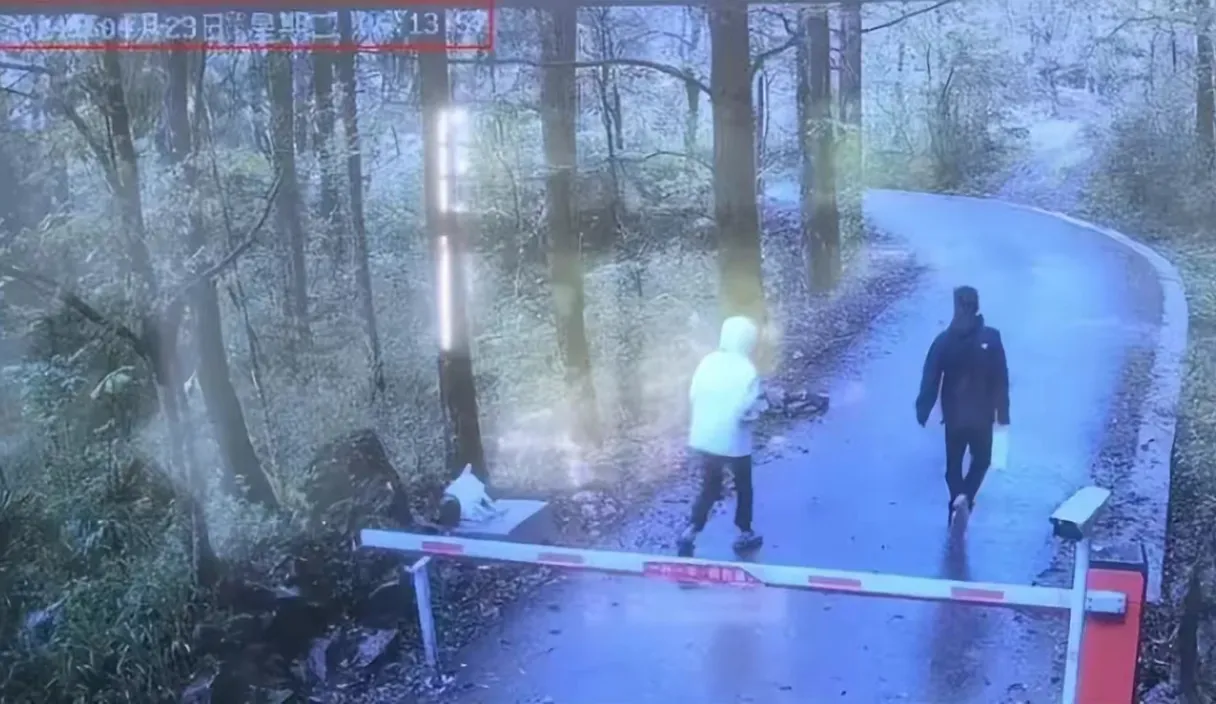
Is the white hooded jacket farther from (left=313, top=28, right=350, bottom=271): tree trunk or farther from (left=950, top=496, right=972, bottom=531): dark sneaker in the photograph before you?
(left=313, top=28, right=350, bottom=271): tree trunk

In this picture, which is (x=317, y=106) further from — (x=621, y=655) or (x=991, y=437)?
(x=991, y=437)

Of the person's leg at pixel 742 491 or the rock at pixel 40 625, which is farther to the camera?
the rock at pixel 40 625

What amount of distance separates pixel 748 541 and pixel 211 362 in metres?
1.00

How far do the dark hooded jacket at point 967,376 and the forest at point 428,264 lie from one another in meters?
0.16

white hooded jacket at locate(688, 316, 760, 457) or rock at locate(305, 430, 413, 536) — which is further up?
white hooded jacket at locate(688, 316, 760, 457)

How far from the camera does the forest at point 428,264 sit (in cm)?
199

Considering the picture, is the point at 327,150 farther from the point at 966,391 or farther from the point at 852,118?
the point at 966,391

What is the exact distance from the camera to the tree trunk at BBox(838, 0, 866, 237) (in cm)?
202

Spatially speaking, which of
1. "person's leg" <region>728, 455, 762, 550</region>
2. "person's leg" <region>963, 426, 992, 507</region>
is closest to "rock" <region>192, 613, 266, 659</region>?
"person's leg" <region>728, 455, 762, 550</region>

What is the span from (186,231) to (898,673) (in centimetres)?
140

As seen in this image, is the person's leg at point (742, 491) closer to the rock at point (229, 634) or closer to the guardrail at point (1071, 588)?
the guardrail at point (1071, 588)

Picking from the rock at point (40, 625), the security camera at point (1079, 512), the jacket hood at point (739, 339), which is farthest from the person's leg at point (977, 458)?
the rock at point (40, 625)

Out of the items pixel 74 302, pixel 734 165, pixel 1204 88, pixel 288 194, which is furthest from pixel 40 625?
pixel 1204 88

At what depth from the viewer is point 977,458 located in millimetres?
1997
